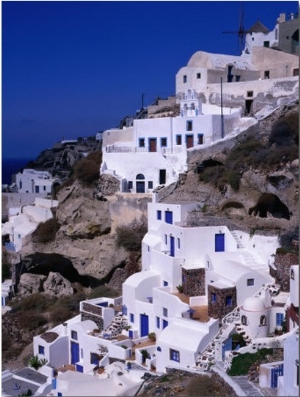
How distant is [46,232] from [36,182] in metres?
9.23

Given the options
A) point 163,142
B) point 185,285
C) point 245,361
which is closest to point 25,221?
point 163,142

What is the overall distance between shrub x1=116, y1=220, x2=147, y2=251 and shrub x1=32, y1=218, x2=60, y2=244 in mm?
3241

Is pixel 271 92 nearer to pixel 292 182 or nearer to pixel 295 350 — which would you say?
pixel 292 182

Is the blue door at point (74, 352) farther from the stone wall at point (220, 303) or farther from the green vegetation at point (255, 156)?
the green vegetation at point (255, 156)

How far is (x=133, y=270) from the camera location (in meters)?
19.9

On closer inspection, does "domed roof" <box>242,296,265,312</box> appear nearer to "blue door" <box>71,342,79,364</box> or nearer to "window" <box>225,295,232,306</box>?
"window" <box>225,295,232,306</box>

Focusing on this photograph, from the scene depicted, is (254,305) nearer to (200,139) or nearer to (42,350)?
(42,350)

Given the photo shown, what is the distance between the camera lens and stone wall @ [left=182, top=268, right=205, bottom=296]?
15742 millimetres

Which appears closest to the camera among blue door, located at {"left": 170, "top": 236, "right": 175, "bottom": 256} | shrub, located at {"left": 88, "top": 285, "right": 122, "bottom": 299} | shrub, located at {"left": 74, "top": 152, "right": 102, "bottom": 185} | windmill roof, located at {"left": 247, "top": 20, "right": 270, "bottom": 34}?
blue door, located at {"left": 170, "top": 236, "right": 175, "bottom": 256}

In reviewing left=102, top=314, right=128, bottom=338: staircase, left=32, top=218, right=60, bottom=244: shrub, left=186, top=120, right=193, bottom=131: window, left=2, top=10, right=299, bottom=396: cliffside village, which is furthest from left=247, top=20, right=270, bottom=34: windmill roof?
left=102, top=314, right=128, bottom=338: staircase

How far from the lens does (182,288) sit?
16062 millimetres

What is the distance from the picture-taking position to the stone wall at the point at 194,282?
15.7 m

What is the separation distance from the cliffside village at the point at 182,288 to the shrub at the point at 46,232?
74 centimetres

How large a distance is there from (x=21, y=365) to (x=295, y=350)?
439 inches
